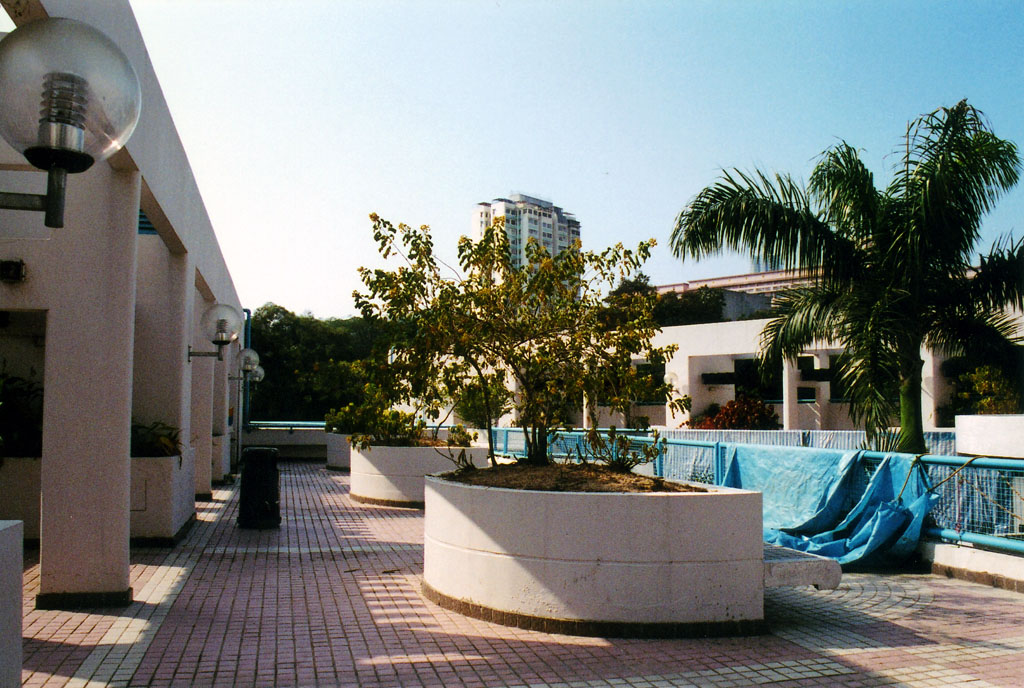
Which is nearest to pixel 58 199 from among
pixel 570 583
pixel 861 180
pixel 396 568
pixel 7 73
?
pixel 7 73

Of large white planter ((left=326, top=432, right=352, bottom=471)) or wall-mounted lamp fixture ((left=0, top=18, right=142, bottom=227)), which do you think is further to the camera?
large white planter ((left=326, top=432, right=352, bottom=471))

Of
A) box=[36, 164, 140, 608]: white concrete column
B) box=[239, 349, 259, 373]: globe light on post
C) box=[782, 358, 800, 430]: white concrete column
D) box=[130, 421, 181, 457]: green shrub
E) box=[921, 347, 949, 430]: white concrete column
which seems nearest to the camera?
box=[36, 164, 140, 608]: white concrete column

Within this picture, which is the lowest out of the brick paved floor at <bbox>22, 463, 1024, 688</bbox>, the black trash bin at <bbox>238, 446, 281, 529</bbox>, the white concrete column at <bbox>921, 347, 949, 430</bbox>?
the brick paved floor at <bbox>22, 463, 1024, 688</bbox>

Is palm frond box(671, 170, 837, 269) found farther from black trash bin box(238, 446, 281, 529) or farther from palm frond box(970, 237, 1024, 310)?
black trash bin box(238, 446, 281, 529)

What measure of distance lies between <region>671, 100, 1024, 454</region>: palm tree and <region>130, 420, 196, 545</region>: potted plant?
772cm

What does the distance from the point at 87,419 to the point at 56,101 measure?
489cm

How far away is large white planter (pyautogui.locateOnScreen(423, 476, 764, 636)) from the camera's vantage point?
6.20 m

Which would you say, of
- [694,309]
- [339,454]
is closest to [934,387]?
[339,454]

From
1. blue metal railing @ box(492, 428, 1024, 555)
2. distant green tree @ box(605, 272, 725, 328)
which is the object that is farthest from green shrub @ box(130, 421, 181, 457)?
distant green tree @ box(605, 272, 725, 328)

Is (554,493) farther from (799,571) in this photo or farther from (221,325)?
(221,325)

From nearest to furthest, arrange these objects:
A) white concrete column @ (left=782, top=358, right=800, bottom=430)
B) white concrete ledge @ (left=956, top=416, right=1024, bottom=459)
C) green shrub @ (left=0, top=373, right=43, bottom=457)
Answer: white concrete ledge @ (left=956, top=416, right=1024, bottom=459) < green shrub @ (left=0, top=373, right=43, bottom=457) < white concrete column @ (left=782, top=358, right=800, bottom=430)

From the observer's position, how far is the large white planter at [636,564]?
620 cm

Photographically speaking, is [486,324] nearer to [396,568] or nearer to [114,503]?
[396,568]

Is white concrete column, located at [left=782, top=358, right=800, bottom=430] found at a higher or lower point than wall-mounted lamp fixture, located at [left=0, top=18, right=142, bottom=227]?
lower
